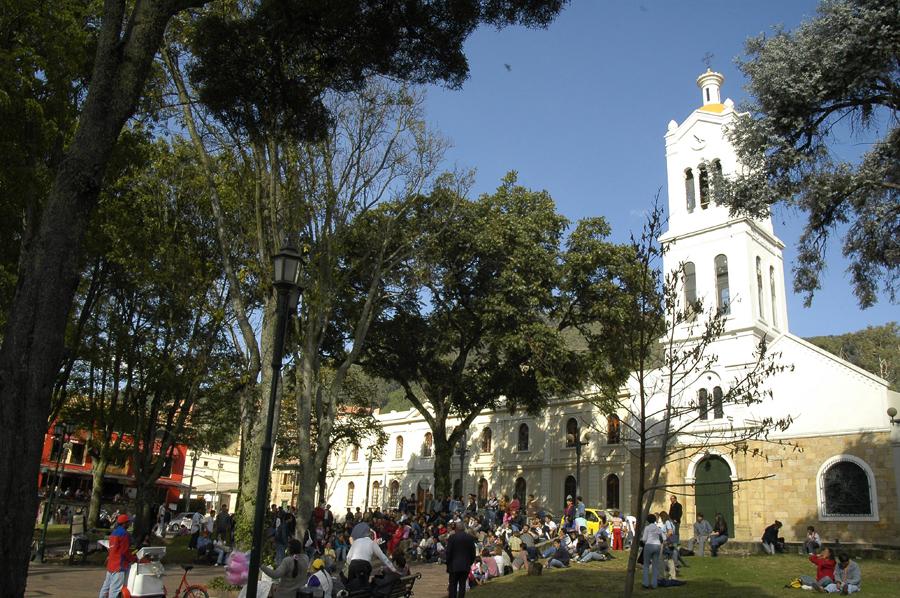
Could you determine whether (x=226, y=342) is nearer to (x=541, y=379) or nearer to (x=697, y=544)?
(x=541, y=379)

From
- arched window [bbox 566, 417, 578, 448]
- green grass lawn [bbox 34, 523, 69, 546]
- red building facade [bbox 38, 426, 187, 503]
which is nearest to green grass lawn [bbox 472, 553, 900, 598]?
green grass lawn [bbox 34, 523, 69, 546]

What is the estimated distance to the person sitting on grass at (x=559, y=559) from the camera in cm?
1675

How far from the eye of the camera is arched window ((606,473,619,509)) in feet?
117

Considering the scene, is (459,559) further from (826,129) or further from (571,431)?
(571,431)

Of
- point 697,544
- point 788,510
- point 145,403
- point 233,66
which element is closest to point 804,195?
point 697,544

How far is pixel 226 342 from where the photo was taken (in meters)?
22.0

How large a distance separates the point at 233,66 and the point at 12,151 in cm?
709

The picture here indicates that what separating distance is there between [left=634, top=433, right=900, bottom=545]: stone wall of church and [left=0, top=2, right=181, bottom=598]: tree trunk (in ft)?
74.9

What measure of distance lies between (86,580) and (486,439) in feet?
103

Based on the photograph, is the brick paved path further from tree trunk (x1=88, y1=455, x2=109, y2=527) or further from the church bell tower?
the church bell tower

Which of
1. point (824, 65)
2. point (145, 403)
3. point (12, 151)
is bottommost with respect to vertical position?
point (145, 403)

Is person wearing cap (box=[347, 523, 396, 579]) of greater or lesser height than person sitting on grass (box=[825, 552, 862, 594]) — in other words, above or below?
above

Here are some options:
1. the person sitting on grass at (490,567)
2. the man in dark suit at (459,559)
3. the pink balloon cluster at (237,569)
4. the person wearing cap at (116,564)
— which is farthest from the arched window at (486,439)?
the pink balloon cluster at (237,569)

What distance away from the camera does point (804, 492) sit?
84.0 feet
